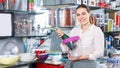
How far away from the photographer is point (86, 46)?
6.07 ft

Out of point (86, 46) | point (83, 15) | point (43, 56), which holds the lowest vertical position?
point (43, 56)

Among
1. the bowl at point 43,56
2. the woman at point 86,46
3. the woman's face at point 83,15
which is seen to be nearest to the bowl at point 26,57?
the bowl at point 43,56

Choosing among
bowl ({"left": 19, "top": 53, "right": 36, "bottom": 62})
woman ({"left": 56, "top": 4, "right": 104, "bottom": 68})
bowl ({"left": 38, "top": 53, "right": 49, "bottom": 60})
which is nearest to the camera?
woman ({"left": 56, "top": 4, "right": 104, "bottom": 68})

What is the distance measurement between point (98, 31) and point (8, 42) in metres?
0.91

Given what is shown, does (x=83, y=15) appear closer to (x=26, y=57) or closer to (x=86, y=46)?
(x=86, y=46)

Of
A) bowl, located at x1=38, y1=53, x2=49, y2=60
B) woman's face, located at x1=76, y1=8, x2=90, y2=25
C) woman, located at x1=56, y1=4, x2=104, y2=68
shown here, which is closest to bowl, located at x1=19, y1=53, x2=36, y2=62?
bowl, located at x1=38, y1=53, x2=49, y2=60

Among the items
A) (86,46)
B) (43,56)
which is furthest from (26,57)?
(86,46)

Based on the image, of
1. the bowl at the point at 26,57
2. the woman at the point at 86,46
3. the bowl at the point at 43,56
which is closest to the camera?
the woman at the point at 86,46

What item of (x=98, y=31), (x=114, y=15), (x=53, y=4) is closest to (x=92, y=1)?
(x=53, y=4)

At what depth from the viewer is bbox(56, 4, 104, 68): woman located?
1814 mm

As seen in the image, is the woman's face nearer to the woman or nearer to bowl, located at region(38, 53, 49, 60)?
the woman

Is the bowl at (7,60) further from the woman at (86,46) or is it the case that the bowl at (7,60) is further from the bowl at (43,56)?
the woman at (86,46)

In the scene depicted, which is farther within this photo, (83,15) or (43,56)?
(43,56)

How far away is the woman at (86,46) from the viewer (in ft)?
5.95
